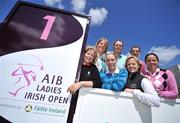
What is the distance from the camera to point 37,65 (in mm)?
2568

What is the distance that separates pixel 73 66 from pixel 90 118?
1.93ft

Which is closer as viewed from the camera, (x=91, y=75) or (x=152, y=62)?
(x=91, y=75)

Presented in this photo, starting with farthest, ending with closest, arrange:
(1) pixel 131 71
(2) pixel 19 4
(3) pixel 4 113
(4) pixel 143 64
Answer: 1. (4) pixel 143 64
2. (1) pixel 131 71
3. (2) pixel 19 4
4. (3) pixel 4 113

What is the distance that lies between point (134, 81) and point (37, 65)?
1239mm

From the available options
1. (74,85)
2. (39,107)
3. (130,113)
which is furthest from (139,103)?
(39,107)

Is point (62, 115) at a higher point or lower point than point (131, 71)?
lower

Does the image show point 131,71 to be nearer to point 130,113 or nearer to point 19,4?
point 130,113

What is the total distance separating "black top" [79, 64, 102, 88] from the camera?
2.86 metres

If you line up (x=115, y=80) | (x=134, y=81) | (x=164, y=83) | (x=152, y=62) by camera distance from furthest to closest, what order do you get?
1. (x=152, y=62)
2. (x=164, y=83)
3. (x=134, y=81)
4. (x=115, y=80)

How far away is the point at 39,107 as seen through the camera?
97.1 inches

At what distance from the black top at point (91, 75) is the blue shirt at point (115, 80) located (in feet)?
0.24

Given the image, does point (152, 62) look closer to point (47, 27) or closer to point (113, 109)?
point (113, 109)

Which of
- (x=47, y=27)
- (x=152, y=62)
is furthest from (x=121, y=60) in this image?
(x=47, y=27)

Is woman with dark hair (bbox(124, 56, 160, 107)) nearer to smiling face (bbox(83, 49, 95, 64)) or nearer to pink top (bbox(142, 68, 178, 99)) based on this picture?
pink top (bbox(142, 68, 178, 99))
